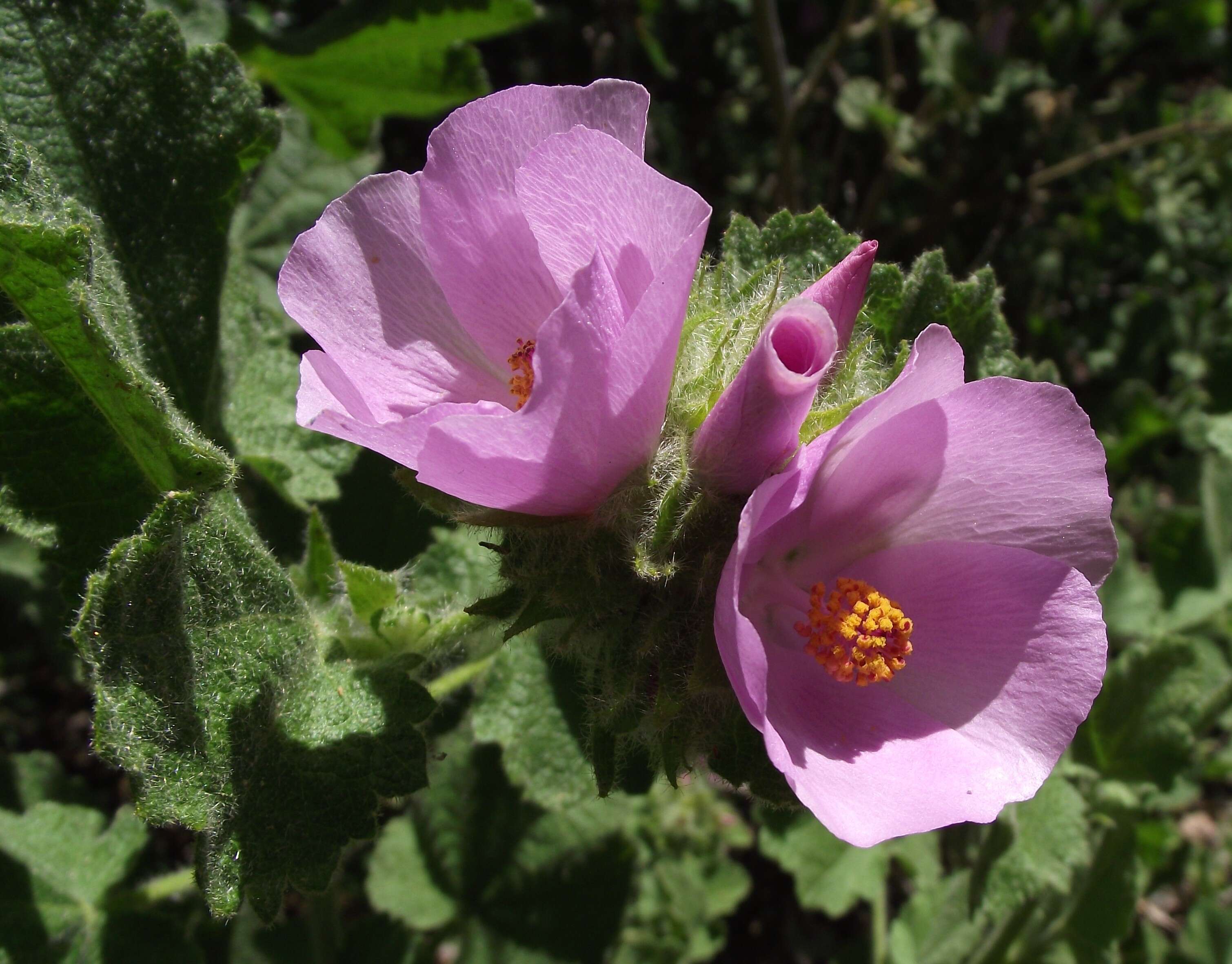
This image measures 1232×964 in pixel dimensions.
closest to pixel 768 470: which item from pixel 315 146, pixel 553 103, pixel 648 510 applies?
pixel 648 510

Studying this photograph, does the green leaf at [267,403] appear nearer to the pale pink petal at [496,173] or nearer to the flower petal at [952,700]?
the pale pink petal at [496,173]

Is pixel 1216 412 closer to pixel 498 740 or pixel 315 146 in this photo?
pixel 498 740

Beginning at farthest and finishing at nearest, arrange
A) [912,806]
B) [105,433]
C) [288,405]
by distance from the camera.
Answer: [288,405] < [105,433] < [912,806]

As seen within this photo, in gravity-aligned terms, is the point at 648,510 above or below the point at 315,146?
above

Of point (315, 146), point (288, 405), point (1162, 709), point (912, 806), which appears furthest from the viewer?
point (315, 146)

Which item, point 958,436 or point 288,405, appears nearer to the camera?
point 958,436

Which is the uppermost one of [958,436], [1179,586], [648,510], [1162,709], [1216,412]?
[958,436]

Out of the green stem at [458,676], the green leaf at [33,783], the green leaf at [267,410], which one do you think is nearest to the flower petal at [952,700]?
the green stem at [458,676]
